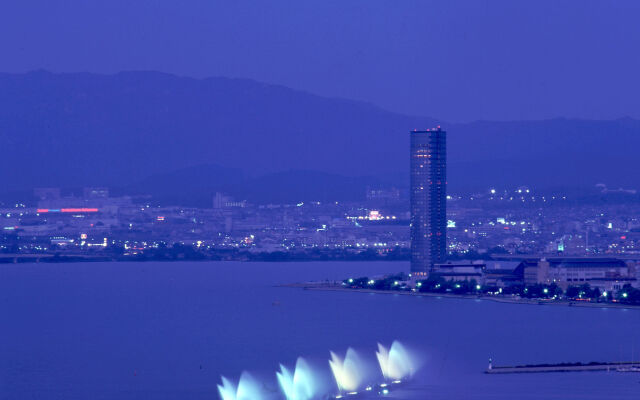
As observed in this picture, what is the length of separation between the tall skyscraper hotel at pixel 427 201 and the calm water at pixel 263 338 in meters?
7.54

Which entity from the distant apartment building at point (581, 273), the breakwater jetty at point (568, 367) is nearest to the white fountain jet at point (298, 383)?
the breakwater jetty at point (568, 367)

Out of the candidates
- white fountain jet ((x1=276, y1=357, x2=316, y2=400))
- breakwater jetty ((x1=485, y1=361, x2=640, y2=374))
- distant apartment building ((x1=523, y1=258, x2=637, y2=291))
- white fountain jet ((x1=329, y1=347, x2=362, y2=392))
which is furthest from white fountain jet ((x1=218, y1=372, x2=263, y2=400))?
distant apartment building ((x1=523, y1=258, x2=637, y2=291))

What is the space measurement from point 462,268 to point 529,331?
20.9 m

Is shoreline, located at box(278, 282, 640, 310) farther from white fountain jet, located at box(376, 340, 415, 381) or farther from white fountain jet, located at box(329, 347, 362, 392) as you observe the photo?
white fountain jet, located at box(329, 347, 362, 392)

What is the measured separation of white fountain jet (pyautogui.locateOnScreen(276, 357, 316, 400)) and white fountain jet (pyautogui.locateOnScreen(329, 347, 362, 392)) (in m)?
0.50

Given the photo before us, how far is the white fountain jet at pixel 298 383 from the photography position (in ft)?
80.9

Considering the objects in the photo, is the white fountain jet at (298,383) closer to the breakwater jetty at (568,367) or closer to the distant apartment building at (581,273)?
the breakwater jetty at (568,367)

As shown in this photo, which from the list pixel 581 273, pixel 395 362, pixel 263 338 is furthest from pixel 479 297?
pixel 395 362

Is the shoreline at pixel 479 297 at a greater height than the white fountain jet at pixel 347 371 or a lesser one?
greater

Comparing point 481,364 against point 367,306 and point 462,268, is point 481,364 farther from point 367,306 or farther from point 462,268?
point 462,268

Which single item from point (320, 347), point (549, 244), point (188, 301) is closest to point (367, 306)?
point (188, 301)

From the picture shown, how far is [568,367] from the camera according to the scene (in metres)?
27.5

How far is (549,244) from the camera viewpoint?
90125 millimetres

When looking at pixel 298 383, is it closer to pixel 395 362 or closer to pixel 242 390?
pixel 242 390
